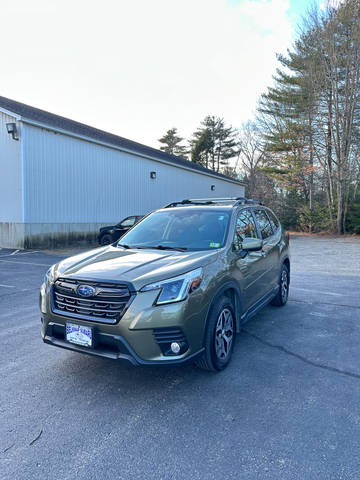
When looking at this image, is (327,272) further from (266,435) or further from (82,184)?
(82,184)

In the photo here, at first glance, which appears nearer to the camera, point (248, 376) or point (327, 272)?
point (248, 376)

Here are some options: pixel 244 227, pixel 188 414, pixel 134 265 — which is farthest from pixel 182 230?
pixel 188 414

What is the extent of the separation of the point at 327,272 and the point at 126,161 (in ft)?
41.8

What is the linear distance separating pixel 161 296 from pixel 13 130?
1309 centimetres

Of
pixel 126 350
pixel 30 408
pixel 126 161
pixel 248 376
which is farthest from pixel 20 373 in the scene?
pixel 126 161

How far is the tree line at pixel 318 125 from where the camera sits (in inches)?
797

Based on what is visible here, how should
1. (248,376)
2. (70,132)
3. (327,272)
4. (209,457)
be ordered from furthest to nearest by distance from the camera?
(70,132) → (327,272) → (248,376) → (209,457)

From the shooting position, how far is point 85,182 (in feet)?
52.3

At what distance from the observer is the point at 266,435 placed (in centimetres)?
236

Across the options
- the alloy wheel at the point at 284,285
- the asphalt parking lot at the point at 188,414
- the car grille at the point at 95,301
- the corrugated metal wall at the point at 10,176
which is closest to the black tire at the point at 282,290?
the alloy wheel at the point at 284,285

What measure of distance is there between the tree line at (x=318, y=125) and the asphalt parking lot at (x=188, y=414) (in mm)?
20904

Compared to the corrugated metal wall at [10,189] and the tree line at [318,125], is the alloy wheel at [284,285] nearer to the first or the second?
the corrugated metal wall at [10,189]

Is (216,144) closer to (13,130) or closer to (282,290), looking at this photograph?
(13,130)

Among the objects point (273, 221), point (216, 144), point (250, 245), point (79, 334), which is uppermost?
point (216, 144)
